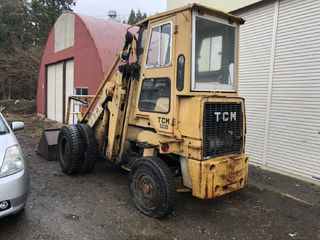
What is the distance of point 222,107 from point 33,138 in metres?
8.26

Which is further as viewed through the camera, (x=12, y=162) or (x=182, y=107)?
(x=182, y=107)

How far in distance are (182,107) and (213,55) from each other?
943 millimetres

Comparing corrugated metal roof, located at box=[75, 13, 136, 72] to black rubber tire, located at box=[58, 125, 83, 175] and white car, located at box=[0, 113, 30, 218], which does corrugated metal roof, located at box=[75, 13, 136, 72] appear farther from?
white car, located at box=[0, 113, 30, 218]

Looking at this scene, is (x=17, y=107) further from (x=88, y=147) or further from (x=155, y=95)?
(x=155, y=95)

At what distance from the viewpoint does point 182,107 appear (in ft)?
13.9

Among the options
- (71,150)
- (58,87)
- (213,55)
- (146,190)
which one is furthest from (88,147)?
(58,87)

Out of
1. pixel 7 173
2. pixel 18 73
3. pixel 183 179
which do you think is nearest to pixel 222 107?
pixel 183 179

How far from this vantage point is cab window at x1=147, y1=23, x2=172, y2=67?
440 centimetres

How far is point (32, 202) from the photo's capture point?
4.68 meters

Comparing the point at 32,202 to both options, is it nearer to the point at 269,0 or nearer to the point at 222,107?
the point at 222,107

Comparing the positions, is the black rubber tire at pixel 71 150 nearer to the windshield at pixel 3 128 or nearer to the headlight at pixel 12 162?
the windshield at pixel 3 128

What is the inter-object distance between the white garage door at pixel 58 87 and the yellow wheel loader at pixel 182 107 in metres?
9.82

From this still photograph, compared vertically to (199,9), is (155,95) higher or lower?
lower

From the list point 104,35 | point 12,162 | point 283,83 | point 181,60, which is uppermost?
→ point 104,35
